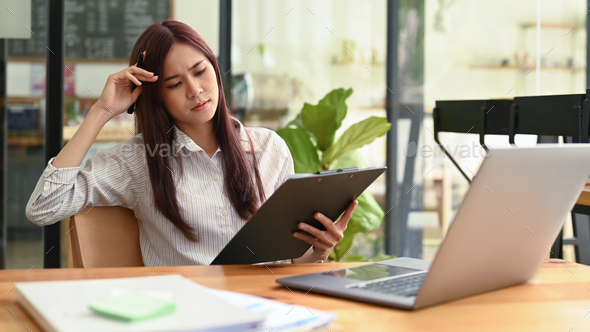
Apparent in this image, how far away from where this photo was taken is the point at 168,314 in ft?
1.83

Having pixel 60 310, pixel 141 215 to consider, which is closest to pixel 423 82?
pixel 141 215

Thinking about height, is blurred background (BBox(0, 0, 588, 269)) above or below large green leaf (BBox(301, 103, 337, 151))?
above

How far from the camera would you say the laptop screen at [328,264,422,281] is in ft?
2.70

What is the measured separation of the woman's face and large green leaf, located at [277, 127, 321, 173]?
1.15 metres

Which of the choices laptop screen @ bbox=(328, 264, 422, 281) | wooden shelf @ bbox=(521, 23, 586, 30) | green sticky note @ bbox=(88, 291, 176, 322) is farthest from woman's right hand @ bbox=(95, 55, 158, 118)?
wooden shelf @ bbox=(521, 23, 586, 30)

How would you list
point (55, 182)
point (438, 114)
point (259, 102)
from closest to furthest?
point (55, 182), point (438, 114), point (259, 102)

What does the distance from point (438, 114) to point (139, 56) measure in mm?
1358

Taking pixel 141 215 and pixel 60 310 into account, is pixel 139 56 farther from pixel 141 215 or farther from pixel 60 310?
pixel 60 310

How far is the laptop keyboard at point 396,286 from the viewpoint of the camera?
0.73 m

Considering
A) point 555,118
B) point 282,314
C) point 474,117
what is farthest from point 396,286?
point 474,117

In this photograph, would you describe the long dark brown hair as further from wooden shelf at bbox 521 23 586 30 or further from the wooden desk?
wooden shelf at bbox 521 23 586 30

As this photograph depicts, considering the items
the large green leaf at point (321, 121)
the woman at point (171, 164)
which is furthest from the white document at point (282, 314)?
the large green leaf at point (321, 121)

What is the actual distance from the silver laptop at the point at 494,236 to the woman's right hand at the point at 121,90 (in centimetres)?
81

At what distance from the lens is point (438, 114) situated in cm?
241
